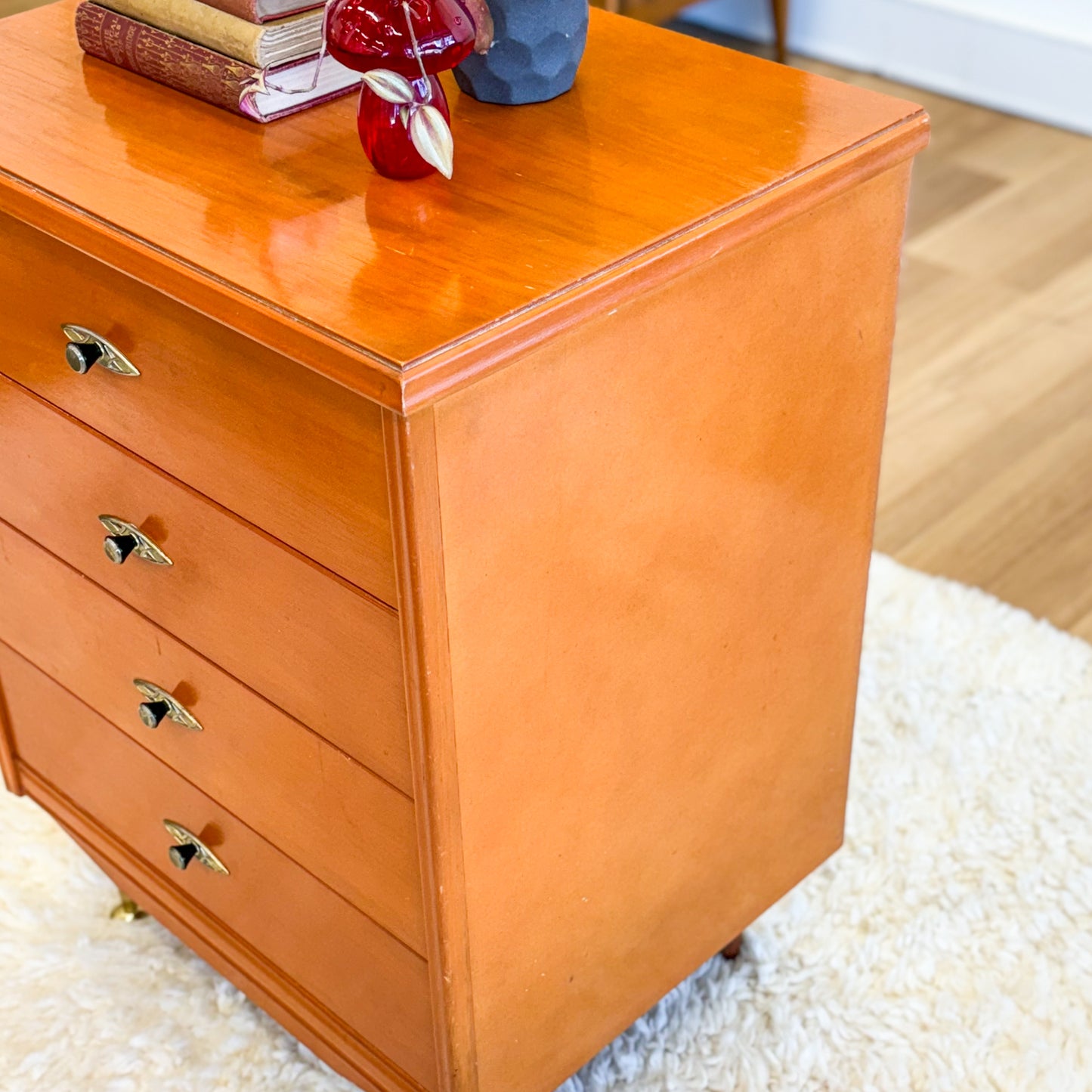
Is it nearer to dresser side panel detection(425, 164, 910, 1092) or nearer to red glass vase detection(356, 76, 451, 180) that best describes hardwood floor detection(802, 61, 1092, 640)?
dresser side panel detection(425, 164, 910, 1092)

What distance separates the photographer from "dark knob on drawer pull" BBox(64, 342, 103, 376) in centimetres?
96

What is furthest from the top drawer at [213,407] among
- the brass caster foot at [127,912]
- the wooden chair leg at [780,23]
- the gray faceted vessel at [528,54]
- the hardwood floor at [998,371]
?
the wooden chair leg at [780,23]

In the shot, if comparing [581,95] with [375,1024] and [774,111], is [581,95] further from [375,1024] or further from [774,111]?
[375,1024]

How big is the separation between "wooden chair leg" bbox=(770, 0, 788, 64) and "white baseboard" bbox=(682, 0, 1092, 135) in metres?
0.12

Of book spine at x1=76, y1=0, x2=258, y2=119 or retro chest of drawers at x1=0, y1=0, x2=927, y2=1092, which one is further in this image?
book spine at x1=76, y1=0, x2=258, y2=119

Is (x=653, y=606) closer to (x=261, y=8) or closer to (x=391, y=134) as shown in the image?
(x=391, y=134)

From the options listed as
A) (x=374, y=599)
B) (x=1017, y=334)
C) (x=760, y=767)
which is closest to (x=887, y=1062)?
(x=760, y=767)

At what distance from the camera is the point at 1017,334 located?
7.49ft

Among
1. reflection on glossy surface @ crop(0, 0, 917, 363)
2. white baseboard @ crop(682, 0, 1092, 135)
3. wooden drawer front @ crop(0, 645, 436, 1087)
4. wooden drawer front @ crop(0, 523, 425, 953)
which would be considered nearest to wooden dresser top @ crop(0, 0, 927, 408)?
reflection on glossy surface @ crop(0, 0, 917, 363)

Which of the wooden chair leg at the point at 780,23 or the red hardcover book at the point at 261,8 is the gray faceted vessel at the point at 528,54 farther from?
the wooden chair leg at the point at 780,23

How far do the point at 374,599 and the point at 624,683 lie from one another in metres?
0.22

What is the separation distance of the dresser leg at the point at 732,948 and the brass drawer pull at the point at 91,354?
2.47 feet

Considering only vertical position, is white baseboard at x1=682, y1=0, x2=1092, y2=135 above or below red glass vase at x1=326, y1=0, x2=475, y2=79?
below

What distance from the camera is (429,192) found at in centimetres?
90
